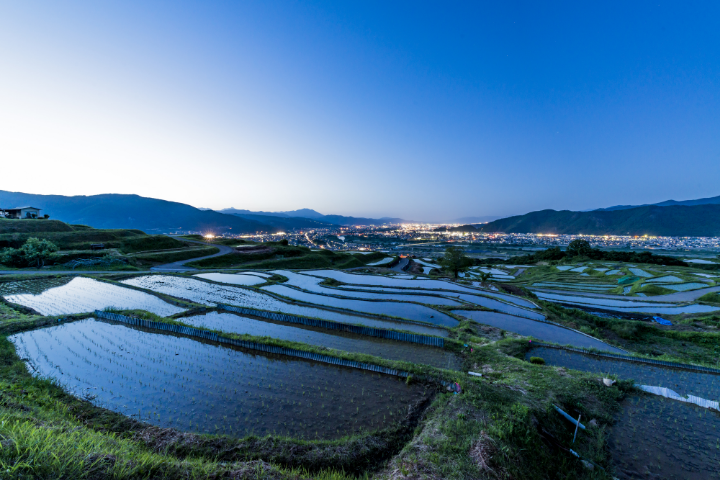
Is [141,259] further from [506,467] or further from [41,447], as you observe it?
[506,467]

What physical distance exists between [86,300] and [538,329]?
102 feet

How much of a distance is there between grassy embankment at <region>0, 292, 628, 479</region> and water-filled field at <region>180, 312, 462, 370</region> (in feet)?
10.4

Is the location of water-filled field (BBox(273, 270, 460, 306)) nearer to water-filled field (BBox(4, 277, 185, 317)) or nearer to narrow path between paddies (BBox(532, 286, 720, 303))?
water-filled field (BBox(4, 277, 185, 317))

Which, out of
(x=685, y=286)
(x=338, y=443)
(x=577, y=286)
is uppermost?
(x=338, y=443)

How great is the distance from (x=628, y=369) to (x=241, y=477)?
1494 centimetres

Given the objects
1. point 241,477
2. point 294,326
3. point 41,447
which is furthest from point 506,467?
point 294,326

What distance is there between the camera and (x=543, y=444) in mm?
6094

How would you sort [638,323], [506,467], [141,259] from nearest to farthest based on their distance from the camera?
[506,467]
[638,323]
[141,259]

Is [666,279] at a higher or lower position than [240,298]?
lower

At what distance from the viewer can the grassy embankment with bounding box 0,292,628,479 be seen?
4.11 meters

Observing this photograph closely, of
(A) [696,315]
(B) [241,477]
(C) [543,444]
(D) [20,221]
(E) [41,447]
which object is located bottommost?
(A) [696,315]

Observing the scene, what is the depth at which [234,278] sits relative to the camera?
2939 centimetres

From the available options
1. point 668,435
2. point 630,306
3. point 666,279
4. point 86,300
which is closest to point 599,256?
point 666,279

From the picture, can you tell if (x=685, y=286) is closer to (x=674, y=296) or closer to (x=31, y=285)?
(x=674, y=296)
